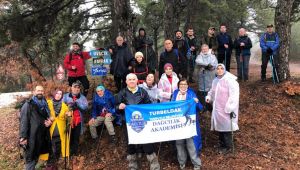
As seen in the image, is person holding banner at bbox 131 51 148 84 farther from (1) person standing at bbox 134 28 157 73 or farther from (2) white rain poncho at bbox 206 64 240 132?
(2) white rain poncho at bbox 206 64 240 132

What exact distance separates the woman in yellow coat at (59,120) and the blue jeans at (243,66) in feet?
23.8

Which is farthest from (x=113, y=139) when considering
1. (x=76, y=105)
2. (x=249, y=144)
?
(x=249, y=144)

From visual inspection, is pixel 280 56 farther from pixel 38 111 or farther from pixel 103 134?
pixel 38 111

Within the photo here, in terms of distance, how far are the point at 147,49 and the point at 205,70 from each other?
6.52 feet

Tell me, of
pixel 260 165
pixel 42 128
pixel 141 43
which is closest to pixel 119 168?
pixel 42 128

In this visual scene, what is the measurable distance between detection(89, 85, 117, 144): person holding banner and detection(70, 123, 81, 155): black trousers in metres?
0.42

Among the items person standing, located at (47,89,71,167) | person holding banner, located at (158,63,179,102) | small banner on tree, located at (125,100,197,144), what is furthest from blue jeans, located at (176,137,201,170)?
person standing, located at (47,89,71,167)

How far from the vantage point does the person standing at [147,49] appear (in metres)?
10.1

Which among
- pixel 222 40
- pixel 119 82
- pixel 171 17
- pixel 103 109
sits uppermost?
pixel 171 17

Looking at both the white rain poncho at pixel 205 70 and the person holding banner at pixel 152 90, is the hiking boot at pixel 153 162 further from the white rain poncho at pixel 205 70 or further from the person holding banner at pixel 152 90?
the white rain poncho at pixel 205 70

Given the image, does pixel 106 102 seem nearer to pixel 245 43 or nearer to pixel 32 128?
pixel 32 128

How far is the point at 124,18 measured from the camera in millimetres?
11008

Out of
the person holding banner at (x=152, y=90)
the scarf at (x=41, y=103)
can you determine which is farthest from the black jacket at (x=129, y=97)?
the scarf at (x=41, y=103)

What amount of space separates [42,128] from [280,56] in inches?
334
